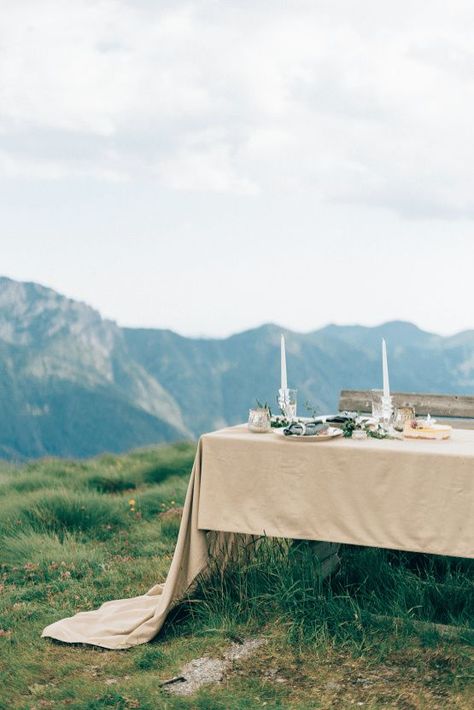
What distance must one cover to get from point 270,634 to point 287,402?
3.94 ft

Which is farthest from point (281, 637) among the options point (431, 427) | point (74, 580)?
point (74, 580)

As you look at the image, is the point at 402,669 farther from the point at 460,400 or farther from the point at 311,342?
the point at 311,342

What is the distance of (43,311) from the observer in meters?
65.9

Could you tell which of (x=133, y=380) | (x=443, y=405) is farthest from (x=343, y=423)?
(x=133, y=380)

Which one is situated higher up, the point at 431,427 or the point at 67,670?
the point at 431,427

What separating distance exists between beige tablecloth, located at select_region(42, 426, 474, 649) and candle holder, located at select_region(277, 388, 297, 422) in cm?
36

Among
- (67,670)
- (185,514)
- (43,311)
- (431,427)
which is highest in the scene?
(43,311)

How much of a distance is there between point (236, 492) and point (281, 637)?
69 cm

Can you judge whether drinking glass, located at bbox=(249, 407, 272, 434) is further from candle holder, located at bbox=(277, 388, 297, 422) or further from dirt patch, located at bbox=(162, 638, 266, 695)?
dirt patch, located at bbox=(162, 638, 266, 695)

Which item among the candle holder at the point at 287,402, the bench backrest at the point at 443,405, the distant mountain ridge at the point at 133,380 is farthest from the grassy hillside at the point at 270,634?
the distant mountain ridge at the point at 133,380

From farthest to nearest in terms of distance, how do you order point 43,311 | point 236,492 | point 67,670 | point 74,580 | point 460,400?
point 43,311, point 460,400, point 74,580, point 236,492, point 67,670

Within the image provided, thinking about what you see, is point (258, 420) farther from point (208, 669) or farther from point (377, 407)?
point (208, 669)

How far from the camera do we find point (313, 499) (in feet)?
12.3

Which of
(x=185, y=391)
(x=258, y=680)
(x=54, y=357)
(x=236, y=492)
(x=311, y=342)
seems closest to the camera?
(x=258, y=680)
